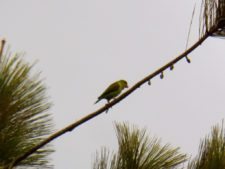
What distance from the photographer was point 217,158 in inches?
74.7

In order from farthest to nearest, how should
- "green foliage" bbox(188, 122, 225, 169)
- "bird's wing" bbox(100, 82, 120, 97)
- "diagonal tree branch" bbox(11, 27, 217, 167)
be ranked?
"bird's wing" bbox(100, 82, 120, 97) → "green foliage" bbox(188, 122, 225, 169) → "diagonal tree branch" bbox(11, 27, 217, 167)

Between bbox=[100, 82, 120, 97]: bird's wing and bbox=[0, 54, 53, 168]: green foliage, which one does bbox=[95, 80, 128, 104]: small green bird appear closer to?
bbox=[100, 82, 120, 97]: bird's wing

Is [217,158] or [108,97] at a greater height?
[108,97]

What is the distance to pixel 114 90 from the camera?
3.00m

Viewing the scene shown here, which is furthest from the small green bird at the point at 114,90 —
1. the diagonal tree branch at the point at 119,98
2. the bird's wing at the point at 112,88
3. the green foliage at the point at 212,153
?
the diagonal tree branch at the point at 119,98

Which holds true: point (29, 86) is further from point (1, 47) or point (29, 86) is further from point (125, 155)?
point (125, 155)

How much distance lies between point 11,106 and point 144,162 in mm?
691

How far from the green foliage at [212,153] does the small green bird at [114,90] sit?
3.43ft

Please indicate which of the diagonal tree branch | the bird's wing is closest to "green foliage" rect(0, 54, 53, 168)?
the diagonal tree branch

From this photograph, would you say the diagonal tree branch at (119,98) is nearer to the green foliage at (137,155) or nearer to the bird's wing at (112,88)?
the green foliage at (137,155)

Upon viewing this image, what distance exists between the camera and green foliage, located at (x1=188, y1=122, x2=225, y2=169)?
74.2 inches

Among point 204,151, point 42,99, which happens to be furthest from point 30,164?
point 204,151

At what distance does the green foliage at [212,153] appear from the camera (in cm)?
188

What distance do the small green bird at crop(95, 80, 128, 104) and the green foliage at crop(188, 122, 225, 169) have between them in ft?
3.43
